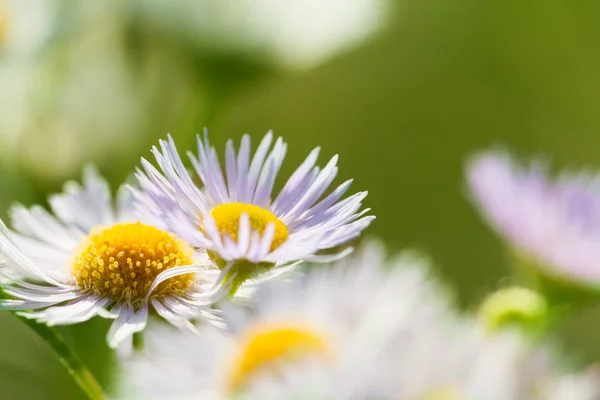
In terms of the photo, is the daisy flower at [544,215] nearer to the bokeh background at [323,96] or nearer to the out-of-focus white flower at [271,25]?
the bokeh background at [323,96]

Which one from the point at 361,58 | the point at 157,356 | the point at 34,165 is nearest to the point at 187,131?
the point at 34,165

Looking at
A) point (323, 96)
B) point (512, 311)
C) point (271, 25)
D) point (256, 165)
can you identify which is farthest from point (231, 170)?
point (323, 96)

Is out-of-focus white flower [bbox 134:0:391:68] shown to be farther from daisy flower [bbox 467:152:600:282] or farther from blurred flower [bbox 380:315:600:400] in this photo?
blurred flower [bbox 380:315:600:400]

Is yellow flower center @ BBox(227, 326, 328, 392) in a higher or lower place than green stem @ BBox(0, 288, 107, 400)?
higher

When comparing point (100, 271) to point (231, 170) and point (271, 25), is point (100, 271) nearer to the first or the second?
point (231, 170)

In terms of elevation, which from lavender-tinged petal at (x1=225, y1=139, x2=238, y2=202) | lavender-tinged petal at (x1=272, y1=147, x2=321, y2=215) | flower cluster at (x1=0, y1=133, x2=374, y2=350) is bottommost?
flower cluster at (x1=0, y1=133, x2=374, y2=350)

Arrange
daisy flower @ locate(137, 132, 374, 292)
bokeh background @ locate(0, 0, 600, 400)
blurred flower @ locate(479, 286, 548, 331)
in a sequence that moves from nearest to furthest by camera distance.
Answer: daisy flower @ locate(137, 132, 374, 292) → blurred flower @ locate(479, 286, 548, 331) → bokeh background @ locate(0, 0, 600, 400)

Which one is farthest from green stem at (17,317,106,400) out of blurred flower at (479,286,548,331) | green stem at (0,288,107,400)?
blurred flower at (479,286,548,331)
